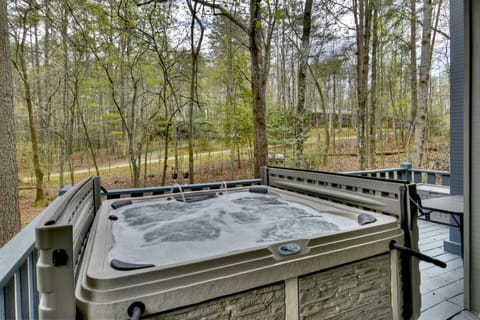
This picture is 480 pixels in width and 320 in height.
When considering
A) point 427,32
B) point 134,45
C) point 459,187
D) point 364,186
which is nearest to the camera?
point 364,186

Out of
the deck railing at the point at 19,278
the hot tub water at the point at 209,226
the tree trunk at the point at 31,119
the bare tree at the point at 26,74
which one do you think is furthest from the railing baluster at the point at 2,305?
the tree trunk at the point at 31,119

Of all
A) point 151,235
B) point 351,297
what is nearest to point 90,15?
point 151,235

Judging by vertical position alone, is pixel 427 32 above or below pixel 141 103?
above

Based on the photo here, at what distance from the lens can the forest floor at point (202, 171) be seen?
7079 millimetres

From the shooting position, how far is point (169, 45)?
680cm

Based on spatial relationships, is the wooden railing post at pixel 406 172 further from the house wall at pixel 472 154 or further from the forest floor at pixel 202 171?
the forest floor at pixel 202 171

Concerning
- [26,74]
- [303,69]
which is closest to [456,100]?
[303,69]

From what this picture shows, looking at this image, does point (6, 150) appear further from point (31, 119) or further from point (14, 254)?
point (31, 119)

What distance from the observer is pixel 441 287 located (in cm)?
219

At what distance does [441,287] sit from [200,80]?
7495mm

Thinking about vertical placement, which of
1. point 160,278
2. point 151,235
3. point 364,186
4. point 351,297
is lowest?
point 351,297

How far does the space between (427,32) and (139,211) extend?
559cm

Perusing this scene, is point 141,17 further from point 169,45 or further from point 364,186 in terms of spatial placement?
point 364,186

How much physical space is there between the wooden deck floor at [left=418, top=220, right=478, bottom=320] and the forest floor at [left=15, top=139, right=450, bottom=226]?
463cm
